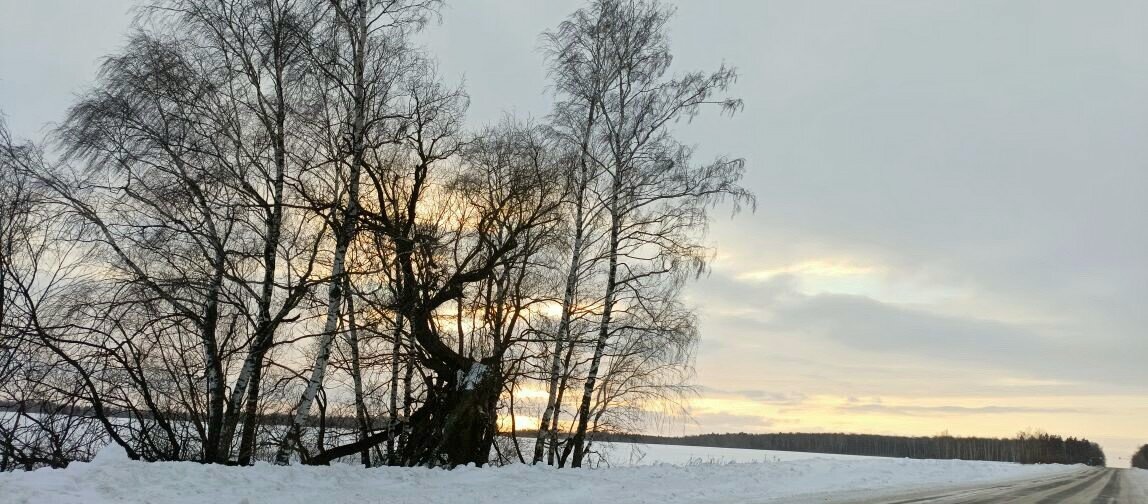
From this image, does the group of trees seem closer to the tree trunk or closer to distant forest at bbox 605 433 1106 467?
the tree trunk

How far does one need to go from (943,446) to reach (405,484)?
152m

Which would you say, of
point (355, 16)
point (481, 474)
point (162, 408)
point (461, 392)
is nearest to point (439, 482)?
point (481, 474)

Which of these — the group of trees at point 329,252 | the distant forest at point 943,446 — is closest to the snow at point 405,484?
the group of trees at point 329,252

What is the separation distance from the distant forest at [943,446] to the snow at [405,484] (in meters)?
111

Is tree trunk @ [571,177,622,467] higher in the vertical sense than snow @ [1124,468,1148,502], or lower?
higher

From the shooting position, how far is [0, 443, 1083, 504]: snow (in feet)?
27.2

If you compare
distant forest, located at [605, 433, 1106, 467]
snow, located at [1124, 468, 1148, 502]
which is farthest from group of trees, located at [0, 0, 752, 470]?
distant forest, located at [605, 433, 1106, 467]

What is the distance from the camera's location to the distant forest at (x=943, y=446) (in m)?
116

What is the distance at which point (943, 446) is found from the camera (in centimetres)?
13575

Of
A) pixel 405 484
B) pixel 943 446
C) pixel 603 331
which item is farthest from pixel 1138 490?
pixel 943 446

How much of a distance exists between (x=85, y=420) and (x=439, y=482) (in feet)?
21.7

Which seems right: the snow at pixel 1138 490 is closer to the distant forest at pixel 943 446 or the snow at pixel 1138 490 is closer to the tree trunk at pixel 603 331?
the tree trunk at pixel 603 331

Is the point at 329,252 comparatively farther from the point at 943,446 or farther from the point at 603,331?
the point at 943,446

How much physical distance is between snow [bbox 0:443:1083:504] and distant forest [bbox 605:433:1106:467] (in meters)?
111
